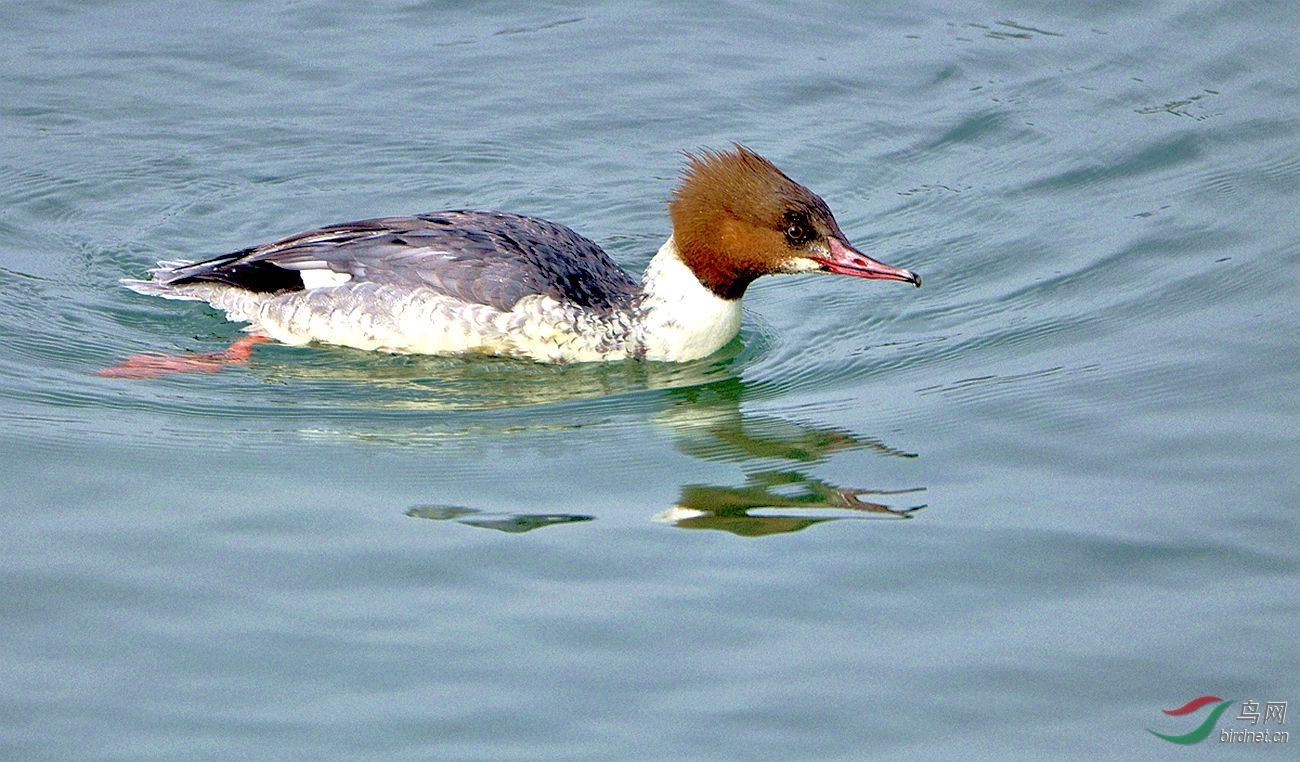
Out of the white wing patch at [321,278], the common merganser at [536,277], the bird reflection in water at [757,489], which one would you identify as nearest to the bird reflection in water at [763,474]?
the bird reflection in water at [757,489]

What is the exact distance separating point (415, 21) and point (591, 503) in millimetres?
7960

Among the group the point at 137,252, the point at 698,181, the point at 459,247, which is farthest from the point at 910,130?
the point at 137,252

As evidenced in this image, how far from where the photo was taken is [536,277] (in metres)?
Result: 9.30

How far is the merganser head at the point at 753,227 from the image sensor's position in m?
9.01

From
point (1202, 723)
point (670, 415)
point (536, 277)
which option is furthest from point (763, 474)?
point (1202, 723)

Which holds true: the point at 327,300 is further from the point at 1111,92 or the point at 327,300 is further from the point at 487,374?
the point at 1111,92

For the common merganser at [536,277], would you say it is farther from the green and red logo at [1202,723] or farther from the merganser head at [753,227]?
the green and red logo at [1202,723]

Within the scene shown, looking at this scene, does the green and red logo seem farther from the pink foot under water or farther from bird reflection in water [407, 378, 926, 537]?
the pink foot under water

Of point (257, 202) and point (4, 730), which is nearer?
point (4, 730)

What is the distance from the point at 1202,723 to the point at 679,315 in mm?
4421

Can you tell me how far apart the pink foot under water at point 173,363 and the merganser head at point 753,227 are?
8.61 ft

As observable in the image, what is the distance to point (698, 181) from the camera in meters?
9.25

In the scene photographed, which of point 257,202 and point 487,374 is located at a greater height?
point 257,202

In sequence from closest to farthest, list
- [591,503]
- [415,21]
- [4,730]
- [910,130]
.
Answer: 1. [4,730]
2. [591,503]
3. [910,130]
4. [415,21]
